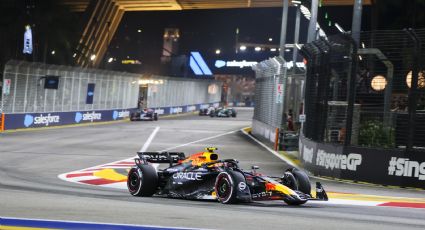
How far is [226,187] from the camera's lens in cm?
1124

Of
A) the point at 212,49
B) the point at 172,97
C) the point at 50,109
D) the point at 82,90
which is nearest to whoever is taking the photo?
the point at 50,109

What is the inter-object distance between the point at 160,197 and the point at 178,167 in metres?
0.73

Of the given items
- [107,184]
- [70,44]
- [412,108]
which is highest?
[70,44]

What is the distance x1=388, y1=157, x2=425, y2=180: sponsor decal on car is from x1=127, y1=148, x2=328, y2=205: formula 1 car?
547 cm

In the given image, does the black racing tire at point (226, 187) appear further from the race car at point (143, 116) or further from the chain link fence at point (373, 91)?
the race car at point (143, 116)

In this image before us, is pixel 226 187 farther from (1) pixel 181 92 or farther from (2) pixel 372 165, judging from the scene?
(1) pixel 181 92

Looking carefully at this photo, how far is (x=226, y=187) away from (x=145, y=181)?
1.98 m

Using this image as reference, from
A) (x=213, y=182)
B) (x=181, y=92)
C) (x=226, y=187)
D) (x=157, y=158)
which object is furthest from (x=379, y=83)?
(x=181, y=92)

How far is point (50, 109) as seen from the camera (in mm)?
43031

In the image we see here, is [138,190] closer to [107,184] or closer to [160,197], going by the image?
[160,197]

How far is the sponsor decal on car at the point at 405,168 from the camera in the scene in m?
16.2

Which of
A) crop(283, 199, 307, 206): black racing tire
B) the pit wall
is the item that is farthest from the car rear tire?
the pit wall

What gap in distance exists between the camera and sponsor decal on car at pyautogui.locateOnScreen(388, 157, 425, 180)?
16234mm

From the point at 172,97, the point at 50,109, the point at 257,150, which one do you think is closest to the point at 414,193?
the point at 257,150
